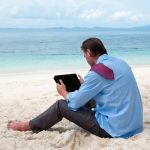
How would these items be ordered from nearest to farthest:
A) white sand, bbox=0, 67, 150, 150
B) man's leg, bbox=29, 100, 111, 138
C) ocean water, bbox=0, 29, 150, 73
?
1. white sand, bbox=0, 67, 150, 150
2. man's leg, bbox=29, 100, 111, 138
3. ocean water, bbox=0, 29, 150, 73

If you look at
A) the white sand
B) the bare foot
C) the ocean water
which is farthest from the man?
the ocean water

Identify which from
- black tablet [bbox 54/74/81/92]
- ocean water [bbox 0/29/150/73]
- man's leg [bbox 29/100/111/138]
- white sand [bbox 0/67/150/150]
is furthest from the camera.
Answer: ocean water [bbox 0/29/150/73]

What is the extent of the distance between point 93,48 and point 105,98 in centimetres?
56

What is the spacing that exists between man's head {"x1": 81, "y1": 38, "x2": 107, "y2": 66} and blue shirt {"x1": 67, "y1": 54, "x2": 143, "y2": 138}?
2.7 inches

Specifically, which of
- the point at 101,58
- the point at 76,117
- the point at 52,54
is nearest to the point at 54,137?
the point at 76,117

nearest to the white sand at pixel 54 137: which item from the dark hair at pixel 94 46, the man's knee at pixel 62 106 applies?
the man's knee at pixel 62 106

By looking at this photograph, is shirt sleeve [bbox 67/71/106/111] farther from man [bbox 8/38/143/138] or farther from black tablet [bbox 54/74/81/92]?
black tablet [bbox 54/74/81/92]

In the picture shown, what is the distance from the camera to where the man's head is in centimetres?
452

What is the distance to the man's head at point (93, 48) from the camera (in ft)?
14.8

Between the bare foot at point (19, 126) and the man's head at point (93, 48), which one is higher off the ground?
the man's head at point (93, 48)

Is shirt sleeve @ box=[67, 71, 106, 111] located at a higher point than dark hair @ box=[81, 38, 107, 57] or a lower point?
lower

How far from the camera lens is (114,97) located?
449 cm

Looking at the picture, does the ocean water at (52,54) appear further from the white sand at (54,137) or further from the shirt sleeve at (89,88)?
the shirt sleeve at (89,88)

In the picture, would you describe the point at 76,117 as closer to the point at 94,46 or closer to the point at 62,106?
the point at 62,106
